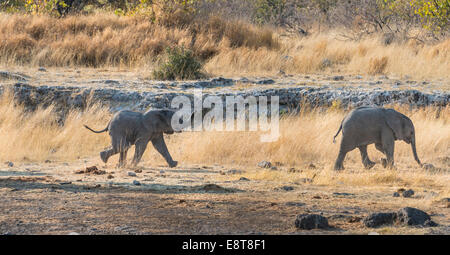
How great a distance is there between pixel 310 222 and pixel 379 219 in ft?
1.80

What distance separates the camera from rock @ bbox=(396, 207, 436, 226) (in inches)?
203

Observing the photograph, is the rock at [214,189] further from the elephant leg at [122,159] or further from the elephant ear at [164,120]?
the elephant leg at [122,159]

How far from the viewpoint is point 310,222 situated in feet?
16.6

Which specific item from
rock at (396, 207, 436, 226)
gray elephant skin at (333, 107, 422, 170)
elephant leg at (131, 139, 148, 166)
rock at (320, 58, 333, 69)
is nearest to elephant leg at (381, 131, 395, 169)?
gray elephant skin at (333, 107, 422, 170)

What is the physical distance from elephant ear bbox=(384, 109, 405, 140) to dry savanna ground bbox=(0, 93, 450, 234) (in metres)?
0.47

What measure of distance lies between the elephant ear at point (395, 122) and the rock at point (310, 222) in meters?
3.50

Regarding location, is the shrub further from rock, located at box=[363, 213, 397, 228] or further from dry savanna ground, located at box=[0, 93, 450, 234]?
rock, located at box=[363, 213, 397, 228]

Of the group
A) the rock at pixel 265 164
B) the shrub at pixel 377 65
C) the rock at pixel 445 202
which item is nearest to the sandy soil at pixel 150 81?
the shrub at pixel 377 65

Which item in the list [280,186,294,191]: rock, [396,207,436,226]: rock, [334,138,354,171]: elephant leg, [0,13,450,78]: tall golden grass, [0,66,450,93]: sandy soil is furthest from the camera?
[0,13,450,78]: tall golden grass

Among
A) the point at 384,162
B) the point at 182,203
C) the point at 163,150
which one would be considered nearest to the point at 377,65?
the point at 384,162

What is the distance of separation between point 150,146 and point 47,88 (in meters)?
3.30

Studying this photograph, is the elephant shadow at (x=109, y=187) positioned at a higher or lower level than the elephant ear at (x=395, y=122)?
lower

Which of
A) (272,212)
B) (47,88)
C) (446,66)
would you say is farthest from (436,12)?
(272,212)

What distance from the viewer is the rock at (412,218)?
5.16 meters
